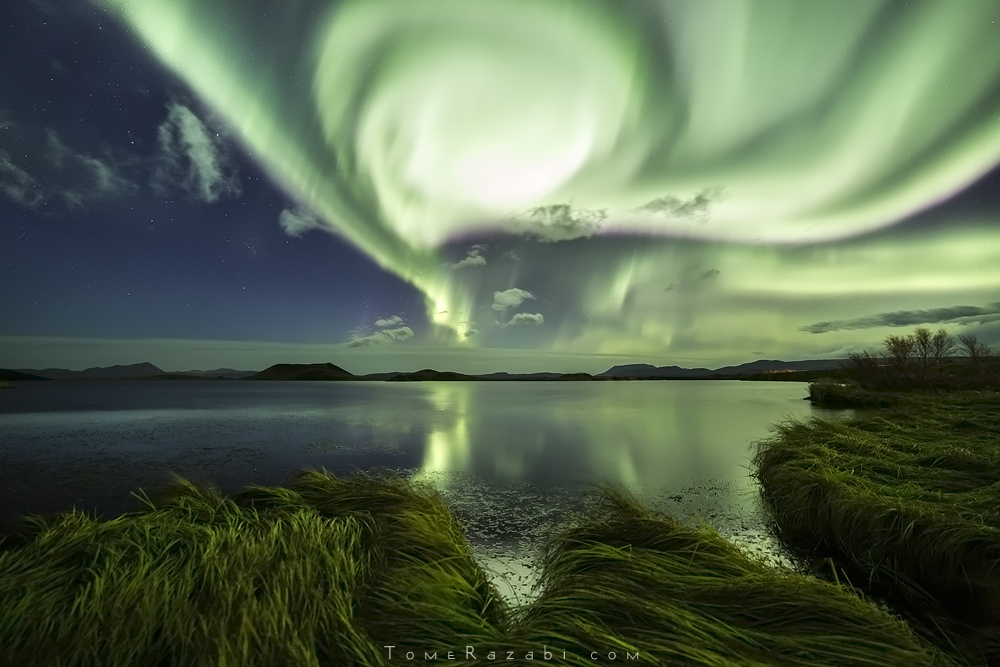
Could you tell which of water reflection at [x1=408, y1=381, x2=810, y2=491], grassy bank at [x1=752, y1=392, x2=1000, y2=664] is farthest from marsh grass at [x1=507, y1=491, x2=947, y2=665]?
water reflection at [x1=408, y1=381, x2=810, y2=491]

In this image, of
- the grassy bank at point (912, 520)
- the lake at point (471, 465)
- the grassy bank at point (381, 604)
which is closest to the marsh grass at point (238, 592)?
the grassy bank at point (381, 604)

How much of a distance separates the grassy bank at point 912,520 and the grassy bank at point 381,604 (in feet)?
5.89

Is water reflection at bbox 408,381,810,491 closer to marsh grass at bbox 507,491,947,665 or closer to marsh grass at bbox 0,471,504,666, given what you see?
marsh grass at bbox 507,491,947,665

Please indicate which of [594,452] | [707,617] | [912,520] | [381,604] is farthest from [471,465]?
[707,617]

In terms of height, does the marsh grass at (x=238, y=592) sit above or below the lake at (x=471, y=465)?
above

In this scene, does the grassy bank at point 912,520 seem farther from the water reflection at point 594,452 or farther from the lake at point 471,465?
the water reflection at point 594,452

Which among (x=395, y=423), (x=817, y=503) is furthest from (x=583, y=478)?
(x=395, y=423)

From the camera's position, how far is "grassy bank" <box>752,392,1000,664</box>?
570 centimetres

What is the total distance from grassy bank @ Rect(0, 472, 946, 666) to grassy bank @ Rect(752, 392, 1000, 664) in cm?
179

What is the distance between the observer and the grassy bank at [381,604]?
3811mm

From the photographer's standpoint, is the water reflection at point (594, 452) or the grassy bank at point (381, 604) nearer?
the grassy bank at point (381, 604)

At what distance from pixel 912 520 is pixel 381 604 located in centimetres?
846

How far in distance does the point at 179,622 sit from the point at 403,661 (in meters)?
2.14

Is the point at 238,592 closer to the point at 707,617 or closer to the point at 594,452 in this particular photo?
the point at 707,617
